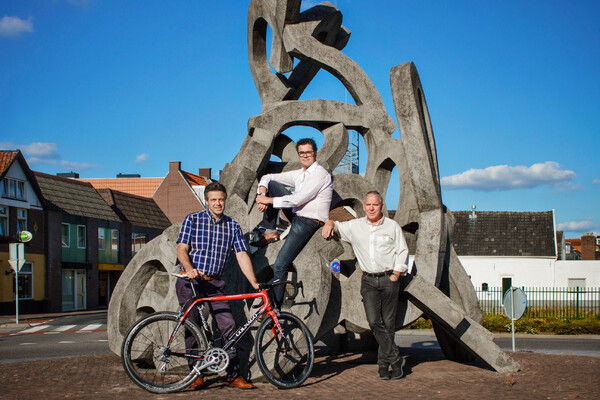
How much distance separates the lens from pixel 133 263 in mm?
9438

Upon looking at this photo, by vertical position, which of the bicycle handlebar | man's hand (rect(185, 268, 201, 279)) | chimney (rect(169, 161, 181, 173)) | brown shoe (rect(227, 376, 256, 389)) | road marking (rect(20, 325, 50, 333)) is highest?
chimney (rect(169, 161, 181, 173))

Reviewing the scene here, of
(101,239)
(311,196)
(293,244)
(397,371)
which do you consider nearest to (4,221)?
(101,239)

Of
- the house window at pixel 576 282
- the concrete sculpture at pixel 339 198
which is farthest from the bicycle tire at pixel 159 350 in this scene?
the house window at pixel 576 282

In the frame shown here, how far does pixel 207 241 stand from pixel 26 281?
31875 mm

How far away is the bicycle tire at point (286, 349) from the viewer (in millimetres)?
7160

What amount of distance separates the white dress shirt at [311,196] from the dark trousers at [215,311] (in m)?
1.29

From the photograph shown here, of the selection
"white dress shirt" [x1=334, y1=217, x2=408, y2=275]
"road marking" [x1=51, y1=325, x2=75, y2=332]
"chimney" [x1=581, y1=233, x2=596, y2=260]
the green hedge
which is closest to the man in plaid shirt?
"white dress shirt" [x1=334, y1=217, x2=408, y2=275]

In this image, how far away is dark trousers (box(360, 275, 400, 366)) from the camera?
784 cm

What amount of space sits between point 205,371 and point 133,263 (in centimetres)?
286

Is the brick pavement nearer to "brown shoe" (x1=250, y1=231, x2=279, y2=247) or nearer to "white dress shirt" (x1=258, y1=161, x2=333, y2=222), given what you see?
"brown shoe" (x1=250, y1=231, x2=279, y2=247)

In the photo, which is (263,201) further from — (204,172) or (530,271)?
(204,172)

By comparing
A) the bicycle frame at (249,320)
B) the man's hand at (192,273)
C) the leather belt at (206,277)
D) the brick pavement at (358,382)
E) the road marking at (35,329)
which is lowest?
the road marking at (35,329)

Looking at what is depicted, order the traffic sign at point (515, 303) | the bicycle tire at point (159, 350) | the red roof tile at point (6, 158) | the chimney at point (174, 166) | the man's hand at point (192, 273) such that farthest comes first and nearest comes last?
the chimney at point (174, 166) < the red roof tile at point (6, 158) < the traffic sign at point (515, 303) < the man's hand at point (192, 273) < the bicycle tire at point (159, 350)

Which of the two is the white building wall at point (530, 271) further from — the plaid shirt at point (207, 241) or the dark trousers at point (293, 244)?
the plaid shirt at point (207, 241)
